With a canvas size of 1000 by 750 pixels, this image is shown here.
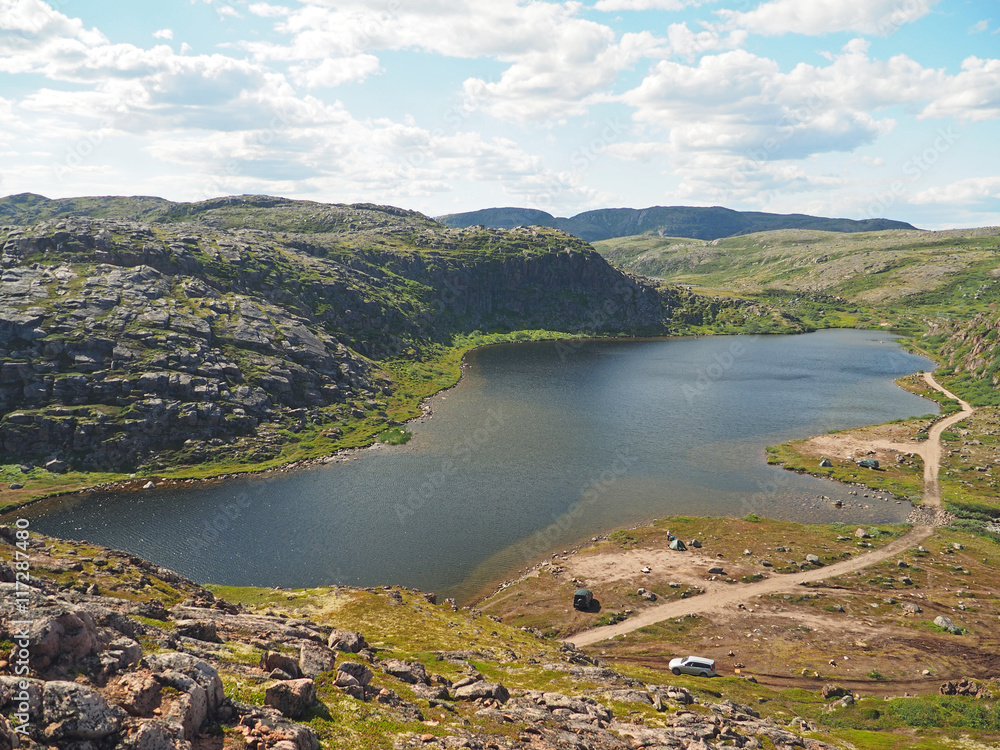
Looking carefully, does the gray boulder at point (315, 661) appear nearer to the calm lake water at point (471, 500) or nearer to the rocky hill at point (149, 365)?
the calm lake water at point (471, 500)

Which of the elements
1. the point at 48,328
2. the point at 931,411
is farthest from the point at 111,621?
the point at 931,411

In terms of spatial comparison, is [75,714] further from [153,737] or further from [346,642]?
[346,642]

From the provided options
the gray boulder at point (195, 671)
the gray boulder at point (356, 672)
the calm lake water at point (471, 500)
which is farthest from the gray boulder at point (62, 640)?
the calm lake water at point (471, 500)

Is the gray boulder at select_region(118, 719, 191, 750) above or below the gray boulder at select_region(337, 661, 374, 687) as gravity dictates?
above

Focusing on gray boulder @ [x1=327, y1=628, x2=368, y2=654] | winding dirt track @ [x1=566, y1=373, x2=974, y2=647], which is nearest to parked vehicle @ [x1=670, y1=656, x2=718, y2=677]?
winding dirt track @ [x1=566, y1=373, x2=974, y2=647]

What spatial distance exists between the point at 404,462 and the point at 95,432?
71.6 m

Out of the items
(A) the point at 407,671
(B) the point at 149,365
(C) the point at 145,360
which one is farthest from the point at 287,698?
(C) the point at 145,360

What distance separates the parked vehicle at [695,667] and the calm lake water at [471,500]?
30.9 metres

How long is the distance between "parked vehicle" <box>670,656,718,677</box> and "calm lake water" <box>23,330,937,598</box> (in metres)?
30.9

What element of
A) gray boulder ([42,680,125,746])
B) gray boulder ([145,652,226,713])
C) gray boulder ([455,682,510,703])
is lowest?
gray boulder ([455,682,510,703])

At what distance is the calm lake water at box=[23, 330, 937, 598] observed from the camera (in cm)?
8494

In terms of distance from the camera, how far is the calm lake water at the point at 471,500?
279 feet

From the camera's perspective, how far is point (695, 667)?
57031 mm

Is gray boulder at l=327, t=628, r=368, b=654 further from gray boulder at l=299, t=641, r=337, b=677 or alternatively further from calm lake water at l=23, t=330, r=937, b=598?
calm lake water at l=23, t=330, r=937, b=598
